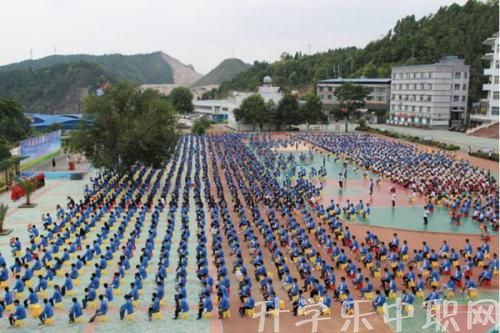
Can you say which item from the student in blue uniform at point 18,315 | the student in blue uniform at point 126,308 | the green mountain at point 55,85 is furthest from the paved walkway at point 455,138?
the green mountain at point 55,85

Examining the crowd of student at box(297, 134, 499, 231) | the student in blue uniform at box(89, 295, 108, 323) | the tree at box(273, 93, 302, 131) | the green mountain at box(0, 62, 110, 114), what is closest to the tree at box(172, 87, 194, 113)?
the green mountain at box(0, 62, 110, 114)

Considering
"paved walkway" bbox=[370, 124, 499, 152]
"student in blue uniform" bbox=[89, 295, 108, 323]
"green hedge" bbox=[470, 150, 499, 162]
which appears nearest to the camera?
"student in blue uniform" bbox=[89, 295, 108, 323]

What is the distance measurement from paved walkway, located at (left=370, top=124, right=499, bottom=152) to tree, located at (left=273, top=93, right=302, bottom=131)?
12787 millimetres

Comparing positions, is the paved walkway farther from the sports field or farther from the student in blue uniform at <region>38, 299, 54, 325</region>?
the student in blue uniform at <region>38, 299, 54, 325</region>

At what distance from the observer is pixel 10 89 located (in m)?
135

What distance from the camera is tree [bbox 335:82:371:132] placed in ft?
226

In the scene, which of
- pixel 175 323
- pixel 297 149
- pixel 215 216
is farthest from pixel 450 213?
pixel 297 149

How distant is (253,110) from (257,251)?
49.2 meters

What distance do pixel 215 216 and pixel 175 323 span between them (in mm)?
7998

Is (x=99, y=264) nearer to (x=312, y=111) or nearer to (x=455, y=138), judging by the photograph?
(x=455, y=138)

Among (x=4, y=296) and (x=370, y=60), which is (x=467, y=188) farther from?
(x=370, y=60)

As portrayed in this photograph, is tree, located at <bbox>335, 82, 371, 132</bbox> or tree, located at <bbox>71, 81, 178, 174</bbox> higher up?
tree, located at <bbox>335, 82, 371, 132</bbox>

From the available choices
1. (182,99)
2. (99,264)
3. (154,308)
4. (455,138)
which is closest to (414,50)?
(455,138)

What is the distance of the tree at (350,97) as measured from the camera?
69.0 m
